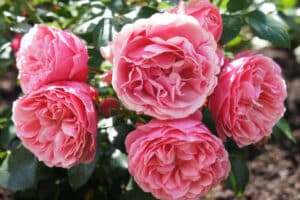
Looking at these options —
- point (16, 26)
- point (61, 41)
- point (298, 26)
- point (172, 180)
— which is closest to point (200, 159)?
point (172, 180)

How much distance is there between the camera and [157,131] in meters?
1.27

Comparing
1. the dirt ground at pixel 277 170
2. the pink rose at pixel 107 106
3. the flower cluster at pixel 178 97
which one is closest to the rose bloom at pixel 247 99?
the flower cluster at pixel 178 97

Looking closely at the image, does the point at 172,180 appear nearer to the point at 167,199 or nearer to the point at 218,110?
the point at 167,199

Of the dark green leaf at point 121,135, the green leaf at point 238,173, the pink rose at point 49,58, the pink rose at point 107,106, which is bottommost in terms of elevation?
the green leaf at point 238,173

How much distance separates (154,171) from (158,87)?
0.18m

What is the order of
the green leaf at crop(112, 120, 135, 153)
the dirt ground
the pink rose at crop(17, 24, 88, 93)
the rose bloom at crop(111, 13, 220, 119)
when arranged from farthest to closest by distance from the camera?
the dirt ground
the green leaf at crop(112, 120, 135, 153)
the pink rose at crop(17, 24, 88, 93)
the rose bloom at crop(111, 13, 220, 119)

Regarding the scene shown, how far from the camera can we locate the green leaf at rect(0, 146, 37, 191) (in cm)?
161

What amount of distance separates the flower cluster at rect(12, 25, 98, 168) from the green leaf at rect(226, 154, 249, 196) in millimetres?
670

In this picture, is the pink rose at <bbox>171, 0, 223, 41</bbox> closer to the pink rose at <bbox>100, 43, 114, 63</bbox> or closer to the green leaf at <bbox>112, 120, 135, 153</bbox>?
the pink rose at <bbox>100, 43, 114, 63</bbox>

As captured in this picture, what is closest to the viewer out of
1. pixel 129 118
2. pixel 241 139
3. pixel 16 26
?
pixel 241 139

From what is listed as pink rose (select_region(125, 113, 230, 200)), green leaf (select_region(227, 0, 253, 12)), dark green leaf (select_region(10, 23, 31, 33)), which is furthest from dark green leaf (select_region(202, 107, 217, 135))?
dark green leaf (select_region(10, 23, 31, 33))

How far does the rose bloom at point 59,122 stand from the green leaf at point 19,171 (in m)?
0.26

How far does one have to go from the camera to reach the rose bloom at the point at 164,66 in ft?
4.11

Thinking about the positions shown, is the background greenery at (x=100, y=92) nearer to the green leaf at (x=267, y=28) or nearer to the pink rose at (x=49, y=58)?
the green leaf at (x=267, y=28)
